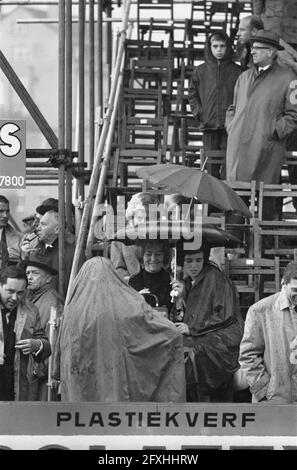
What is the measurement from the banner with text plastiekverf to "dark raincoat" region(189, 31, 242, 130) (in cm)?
368

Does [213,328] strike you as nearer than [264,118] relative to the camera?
Yes

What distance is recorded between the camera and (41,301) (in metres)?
14.0

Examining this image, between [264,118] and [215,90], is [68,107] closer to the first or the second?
[264,118]

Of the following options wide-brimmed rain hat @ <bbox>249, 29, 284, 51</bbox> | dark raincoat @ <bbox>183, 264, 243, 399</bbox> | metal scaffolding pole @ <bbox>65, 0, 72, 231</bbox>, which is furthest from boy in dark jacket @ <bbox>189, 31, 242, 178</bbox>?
dark raincoat @ <bbox>183, 264, 243, 399</bbox>

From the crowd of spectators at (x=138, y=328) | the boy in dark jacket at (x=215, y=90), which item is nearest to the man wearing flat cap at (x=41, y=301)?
the crowd of spectators at (x=138, y=328)

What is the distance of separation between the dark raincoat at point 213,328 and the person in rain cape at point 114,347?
70 cm

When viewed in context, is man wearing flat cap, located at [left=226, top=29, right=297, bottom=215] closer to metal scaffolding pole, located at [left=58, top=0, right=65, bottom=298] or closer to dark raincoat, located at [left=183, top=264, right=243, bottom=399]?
metal scaffolding pole, located at [left=58, top=0, right=65, bottom=298]

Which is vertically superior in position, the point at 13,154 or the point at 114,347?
the point at 13,154

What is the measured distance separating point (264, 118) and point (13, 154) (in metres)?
2.92

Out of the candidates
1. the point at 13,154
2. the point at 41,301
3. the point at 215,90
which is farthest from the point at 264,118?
the point at 41,301

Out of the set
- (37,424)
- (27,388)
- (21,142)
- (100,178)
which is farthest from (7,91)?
(37,424)

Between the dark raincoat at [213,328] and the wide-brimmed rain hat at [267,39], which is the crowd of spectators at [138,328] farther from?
the wide-brimmed rain hat at [267,39]

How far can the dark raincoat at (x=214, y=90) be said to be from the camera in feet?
60.8

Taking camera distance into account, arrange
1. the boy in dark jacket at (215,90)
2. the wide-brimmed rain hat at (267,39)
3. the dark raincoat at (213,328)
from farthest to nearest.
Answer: the boy in dark jacket at (215,90) < the wide-brimmed rain hat at (267,39) < the dark raincoat at (213,328)
